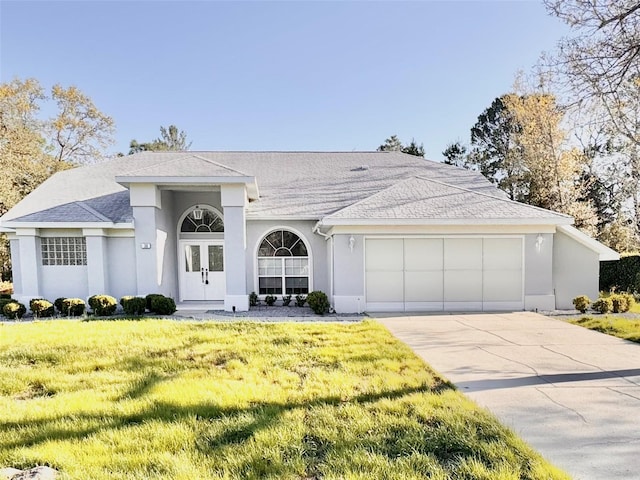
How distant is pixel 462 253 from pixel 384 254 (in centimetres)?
275

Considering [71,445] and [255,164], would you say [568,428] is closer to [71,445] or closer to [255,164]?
[71,445]

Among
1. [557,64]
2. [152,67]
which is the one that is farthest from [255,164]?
[557,64]

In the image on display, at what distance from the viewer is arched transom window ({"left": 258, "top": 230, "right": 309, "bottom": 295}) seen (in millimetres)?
13664

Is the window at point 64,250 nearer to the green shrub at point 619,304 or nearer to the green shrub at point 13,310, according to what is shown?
the green shrub at point 13,310

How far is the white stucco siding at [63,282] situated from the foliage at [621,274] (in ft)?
73.3

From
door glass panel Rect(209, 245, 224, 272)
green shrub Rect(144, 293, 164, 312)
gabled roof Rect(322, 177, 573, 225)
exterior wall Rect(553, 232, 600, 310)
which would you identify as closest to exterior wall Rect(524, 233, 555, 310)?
exterior wall Rect(553, 232, 600, 310)

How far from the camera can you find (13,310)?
1120cm

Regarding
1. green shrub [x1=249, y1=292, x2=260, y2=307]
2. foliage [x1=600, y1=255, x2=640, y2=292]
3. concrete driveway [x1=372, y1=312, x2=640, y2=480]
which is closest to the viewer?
concrete driveway [x1=372, y1=312, x2=640, y2=480]

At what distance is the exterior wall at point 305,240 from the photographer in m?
13.6

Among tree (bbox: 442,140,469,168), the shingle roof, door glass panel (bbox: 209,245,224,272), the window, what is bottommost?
door glass panel (bbox: 209,245,224,272)

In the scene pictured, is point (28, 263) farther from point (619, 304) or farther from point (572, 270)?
point (619, 304)

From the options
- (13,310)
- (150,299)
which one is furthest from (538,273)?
(13,310)

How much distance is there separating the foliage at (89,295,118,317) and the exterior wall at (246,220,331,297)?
469cm

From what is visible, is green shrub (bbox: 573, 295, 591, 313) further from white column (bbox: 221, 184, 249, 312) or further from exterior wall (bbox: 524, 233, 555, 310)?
white column (bbox: 221, 184, 249, 312)
